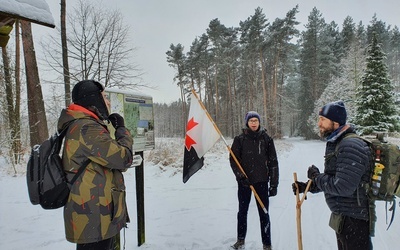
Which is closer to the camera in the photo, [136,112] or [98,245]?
[98,245]

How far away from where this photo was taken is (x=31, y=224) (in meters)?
4.69

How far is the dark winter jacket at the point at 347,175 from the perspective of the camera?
2117mm

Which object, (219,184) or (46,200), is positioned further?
(219,184)

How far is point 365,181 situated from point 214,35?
32370 millimetres

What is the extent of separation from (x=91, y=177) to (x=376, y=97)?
23069mm

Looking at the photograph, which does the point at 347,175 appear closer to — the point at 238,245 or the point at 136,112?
the point at 238,245

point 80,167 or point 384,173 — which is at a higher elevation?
point 80,167

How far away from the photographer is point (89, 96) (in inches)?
86.2

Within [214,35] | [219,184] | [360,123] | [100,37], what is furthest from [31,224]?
[214,35]

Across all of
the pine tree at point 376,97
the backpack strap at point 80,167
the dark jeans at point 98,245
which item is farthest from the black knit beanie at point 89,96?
the pine tree at point 376,97

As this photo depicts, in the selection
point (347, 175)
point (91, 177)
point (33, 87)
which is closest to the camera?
point (91, 177)

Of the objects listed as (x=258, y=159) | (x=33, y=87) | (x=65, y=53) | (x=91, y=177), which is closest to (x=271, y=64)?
(x=65, y=53)

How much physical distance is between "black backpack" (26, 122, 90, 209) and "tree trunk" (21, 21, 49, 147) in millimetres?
8055

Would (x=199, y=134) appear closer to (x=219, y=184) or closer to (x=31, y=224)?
(x=31, y=224)
